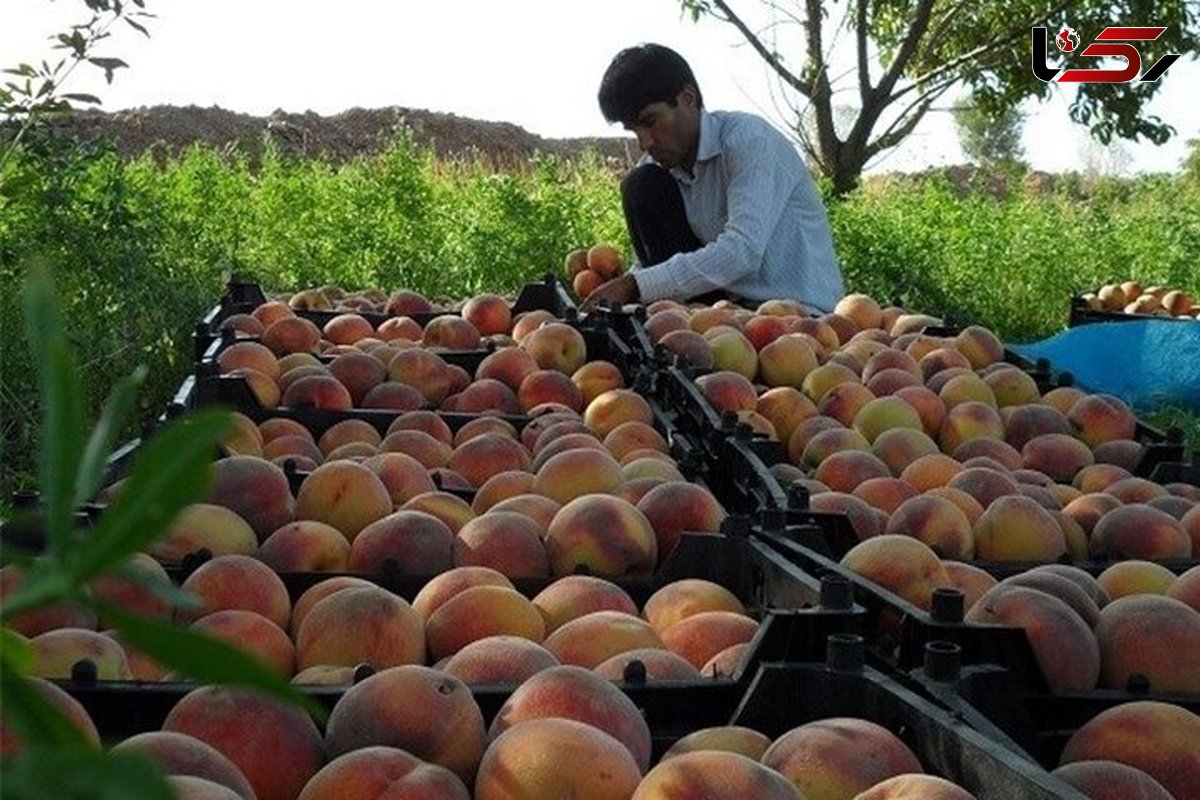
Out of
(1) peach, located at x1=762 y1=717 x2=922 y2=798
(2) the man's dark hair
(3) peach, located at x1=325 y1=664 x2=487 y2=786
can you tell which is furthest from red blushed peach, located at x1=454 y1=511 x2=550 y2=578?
(2) the man's dark hair

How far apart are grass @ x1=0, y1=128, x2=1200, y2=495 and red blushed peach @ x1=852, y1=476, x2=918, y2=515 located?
2.99 m

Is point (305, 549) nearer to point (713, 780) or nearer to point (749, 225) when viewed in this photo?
point (713, 780)

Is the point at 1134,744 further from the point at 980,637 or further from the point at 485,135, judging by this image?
the point at 485,135

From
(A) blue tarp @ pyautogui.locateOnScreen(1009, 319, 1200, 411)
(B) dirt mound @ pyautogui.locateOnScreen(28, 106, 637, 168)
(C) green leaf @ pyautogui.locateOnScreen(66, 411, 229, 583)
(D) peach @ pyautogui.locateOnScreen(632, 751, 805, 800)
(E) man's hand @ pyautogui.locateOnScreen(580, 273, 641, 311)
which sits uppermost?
(B) dirt mound @ pyautogui.locateOnScreen(28, 106, 637, 168)

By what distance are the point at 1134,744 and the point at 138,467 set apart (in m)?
1.49

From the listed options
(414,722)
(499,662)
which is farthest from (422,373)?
(414,722)

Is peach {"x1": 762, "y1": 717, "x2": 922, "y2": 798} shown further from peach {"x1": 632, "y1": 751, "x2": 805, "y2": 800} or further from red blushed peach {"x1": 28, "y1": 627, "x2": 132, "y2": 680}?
red blushed peach {"x1": 28, "y1": 627, "x2": 132, "y2": 680}

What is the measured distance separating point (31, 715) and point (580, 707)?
1208 millimetres

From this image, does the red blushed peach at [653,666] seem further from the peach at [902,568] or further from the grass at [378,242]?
the grass at [378,242]

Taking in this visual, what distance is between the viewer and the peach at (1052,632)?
1.79 meters

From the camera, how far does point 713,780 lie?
1.23 meters

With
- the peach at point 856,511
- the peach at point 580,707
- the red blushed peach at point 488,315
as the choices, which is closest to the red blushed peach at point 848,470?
the peach at point 856,511

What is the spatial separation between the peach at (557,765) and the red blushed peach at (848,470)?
155 centimetres

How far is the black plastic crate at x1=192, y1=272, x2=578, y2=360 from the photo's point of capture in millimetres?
4414
